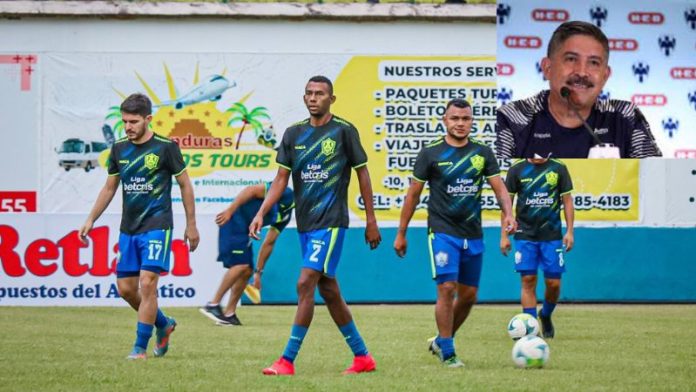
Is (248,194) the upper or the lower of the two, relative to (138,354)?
upper

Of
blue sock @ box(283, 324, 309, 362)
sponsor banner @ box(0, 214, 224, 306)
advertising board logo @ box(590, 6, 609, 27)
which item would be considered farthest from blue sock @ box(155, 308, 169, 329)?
sponsor banner @ box(0, 214, 224, 306)

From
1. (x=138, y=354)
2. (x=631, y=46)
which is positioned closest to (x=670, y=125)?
(x=631, y=46)

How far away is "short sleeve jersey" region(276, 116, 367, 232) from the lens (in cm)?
1015

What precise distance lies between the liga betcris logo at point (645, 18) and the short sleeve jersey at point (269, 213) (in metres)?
7.43

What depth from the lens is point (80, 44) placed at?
25.1m

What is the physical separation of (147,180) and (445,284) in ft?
8.91

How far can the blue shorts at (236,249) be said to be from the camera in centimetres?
1677

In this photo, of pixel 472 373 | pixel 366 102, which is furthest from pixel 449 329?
pixel 366 102

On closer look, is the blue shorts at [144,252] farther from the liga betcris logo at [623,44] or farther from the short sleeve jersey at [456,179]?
the liga betcris logo at [623,44]

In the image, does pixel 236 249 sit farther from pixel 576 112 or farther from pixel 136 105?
pixel 576 112

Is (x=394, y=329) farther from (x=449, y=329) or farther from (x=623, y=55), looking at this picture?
(x=623, y=55)

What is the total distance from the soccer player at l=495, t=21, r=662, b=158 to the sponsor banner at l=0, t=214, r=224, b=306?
1198 cm

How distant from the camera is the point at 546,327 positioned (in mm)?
14773

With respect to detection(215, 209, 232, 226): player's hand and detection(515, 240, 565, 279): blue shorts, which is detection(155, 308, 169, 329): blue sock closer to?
detection(215, 209, 232, 226): player's hand
